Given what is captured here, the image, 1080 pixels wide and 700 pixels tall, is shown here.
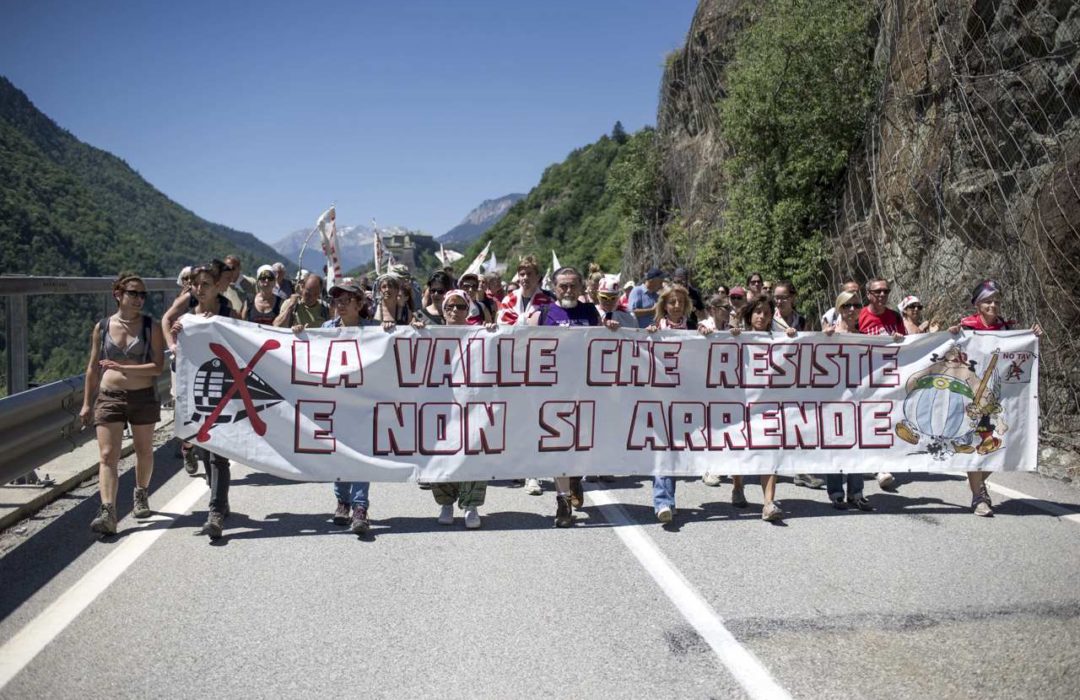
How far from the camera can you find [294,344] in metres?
6.84

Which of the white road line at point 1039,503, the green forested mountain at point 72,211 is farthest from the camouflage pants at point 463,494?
the green forested mountain at point 72,211

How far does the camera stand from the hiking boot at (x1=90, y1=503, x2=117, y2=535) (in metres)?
5.97

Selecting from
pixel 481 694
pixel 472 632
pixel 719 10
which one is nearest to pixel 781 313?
pixel 472 632

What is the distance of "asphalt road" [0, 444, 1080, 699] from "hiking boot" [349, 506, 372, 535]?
0.11 metres

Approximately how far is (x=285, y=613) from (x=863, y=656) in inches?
114

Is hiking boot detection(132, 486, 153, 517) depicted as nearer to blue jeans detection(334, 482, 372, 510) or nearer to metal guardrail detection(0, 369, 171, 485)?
metal guardrail detection(0, 369, 171, 485)

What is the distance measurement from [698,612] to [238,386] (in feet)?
13.0

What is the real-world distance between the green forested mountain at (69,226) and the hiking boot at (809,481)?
719 cm

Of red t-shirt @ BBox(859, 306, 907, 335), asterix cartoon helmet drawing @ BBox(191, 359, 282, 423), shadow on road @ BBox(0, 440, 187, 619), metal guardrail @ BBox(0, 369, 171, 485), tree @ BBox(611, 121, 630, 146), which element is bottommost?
shadow on road @ BBox(0, 440, 187, 619)

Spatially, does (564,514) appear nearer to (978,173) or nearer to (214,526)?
(214,526)

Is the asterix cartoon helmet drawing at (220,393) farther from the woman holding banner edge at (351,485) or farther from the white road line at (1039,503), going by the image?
the white road line at (1039,503)

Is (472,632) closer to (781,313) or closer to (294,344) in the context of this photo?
(294,344)

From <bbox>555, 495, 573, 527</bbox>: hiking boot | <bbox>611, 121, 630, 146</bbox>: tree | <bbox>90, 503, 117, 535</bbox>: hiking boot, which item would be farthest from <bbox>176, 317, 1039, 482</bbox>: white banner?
<bbox>611, 121, 630, 146</bbox>: tree

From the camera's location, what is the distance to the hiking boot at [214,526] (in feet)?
19.5
